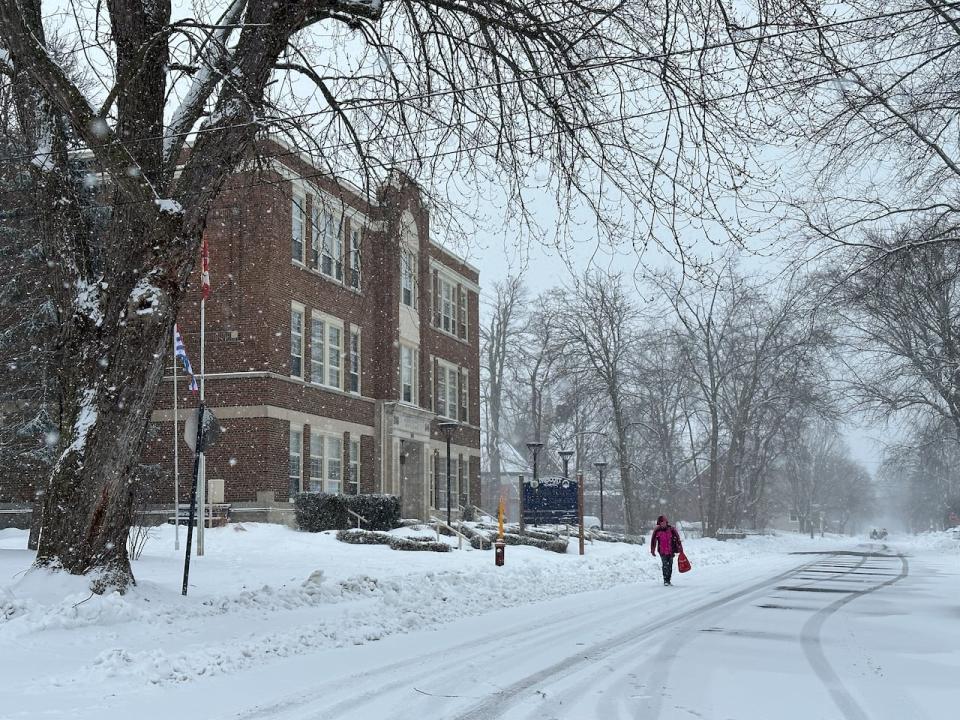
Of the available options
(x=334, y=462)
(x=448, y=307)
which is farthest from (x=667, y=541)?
(x=448, y=307)

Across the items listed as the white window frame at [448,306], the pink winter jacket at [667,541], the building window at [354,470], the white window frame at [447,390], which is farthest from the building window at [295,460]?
the pink winter jacket at [667,541]

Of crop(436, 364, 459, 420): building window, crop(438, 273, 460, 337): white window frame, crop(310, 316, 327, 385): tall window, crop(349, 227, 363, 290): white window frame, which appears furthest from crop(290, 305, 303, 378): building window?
crop(438, 273, 460, 337): white window frame

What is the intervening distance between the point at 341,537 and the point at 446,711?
1802 centimetres

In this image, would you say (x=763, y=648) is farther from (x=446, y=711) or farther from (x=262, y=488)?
(x=262, y=488)

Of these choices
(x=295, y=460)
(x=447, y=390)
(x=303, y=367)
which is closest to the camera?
(x=295, y=460)

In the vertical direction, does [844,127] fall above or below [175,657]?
above

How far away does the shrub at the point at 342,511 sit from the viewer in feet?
91.6

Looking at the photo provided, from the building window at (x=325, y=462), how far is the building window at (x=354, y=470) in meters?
0.84

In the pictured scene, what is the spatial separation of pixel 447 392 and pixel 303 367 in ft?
38.4

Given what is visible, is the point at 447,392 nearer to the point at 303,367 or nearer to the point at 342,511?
the point at 303,367

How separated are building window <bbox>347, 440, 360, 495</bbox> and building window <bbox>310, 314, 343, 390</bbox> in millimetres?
2228

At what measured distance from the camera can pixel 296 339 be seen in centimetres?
3036

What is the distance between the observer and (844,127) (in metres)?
15.0

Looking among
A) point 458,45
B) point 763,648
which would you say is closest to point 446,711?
point 763,648
